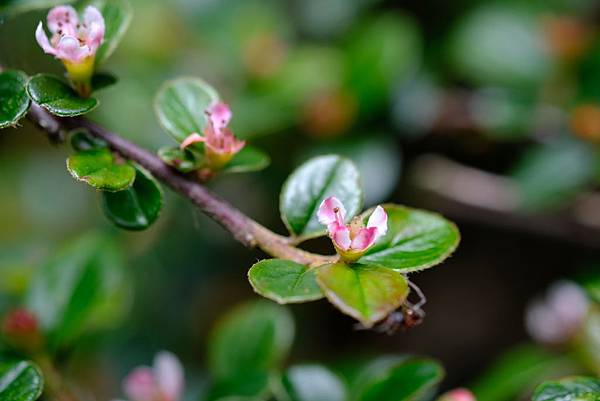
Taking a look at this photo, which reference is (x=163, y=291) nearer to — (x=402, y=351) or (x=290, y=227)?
(x=402, y=351)

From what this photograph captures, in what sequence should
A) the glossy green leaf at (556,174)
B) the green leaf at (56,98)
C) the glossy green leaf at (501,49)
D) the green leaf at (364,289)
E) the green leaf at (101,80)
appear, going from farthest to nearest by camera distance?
the glossy green leaf at (501,49) < the glossy green leaf at (556,174) < the green leaf at (101,80) < the green leaf at (56,98) < the green leaf at (364,289)

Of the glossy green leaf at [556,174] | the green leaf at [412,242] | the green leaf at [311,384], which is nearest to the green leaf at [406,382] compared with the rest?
the green leaf at [311,384]

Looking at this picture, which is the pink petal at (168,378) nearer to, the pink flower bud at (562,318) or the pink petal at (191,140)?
the pink petal at (191,140)

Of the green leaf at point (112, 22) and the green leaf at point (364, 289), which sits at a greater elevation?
the green leaf at point (112, 22)

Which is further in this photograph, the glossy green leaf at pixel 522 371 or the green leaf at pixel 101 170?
the glossy green leaf at pixel 522 371

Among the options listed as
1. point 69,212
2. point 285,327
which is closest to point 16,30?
point 69,212

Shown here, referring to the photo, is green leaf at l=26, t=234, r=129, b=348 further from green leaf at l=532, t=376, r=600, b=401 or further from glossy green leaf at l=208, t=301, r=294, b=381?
green leaf at l=532, t=376, r=600, b=401
